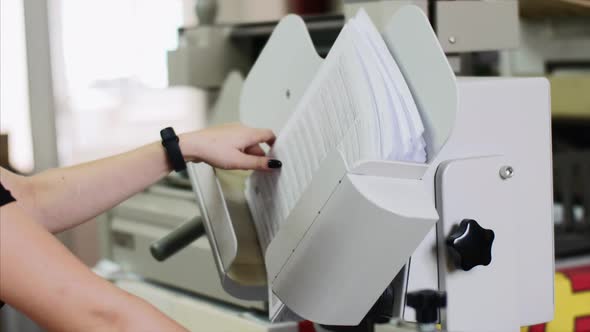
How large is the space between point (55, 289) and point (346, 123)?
13.4 inches

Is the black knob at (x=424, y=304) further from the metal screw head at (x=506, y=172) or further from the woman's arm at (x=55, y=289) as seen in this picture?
the woman's arm at (x=55, y=289)

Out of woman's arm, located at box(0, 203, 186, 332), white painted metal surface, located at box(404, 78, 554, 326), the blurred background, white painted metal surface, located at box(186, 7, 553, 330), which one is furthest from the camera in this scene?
the blurred background

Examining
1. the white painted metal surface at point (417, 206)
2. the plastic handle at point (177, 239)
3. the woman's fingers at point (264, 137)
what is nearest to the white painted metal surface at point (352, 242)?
the white painted metal surface at point (417, 206)

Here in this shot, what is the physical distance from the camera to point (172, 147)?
1.11 meters

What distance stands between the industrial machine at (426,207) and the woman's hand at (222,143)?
2.0 inches

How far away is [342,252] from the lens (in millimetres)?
849

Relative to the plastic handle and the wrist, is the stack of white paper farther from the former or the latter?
Result: the plastic handle

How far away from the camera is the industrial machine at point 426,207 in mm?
844

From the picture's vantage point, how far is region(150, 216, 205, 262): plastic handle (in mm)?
1292

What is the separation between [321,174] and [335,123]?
7cm

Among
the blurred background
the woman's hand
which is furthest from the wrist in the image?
the blurred background

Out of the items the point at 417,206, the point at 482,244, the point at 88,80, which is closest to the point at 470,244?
the point at 482,244

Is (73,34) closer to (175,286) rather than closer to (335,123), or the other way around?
(175,286)

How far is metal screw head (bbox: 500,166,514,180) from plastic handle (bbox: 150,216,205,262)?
49cm
